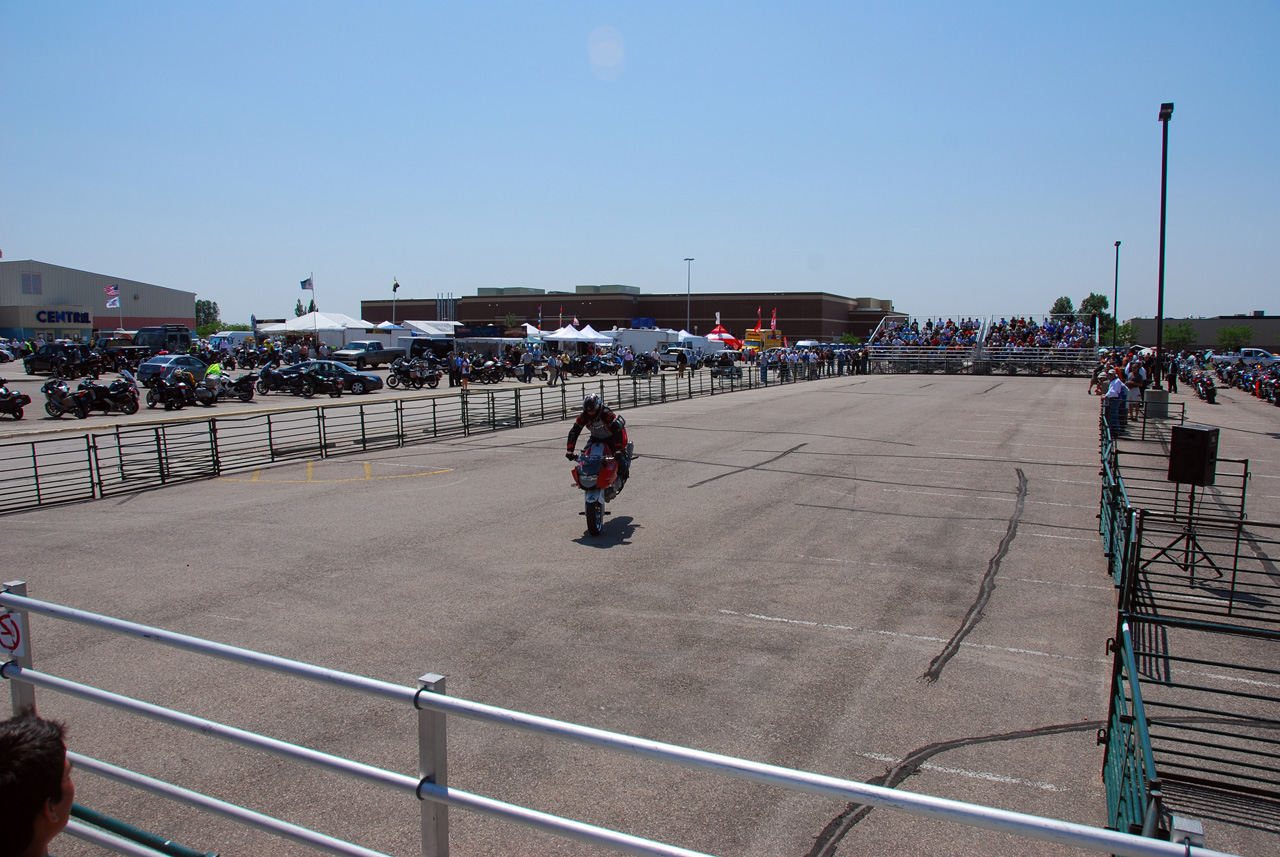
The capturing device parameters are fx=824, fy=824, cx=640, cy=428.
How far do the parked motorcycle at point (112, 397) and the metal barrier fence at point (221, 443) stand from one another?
4934 mm

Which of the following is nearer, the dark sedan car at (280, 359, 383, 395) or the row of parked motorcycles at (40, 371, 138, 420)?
the row of parked motorcycles at (40, 371, 138, 420)

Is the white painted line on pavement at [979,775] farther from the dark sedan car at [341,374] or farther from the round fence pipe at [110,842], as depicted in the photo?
the dark sedan car at [341,374]

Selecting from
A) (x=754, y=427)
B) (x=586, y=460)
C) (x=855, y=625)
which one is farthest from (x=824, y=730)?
(x=754, y=427)

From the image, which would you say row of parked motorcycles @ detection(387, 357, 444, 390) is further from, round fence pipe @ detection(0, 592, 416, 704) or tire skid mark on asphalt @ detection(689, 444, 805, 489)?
round fence pipe @ detection(0, 592, 416, 704)

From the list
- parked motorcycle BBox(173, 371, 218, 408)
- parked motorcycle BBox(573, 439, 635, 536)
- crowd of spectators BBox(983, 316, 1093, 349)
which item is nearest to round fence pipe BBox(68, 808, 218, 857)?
parked motorcycle BBox(573, 439, 635, 536)

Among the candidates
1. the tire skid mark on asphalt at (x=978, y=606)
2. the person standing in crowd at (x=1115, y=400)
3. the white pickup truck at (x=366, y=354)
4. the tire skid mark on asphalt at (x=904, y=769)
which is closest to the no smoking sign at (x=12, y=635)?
the tire skid mark on asphalt at (x=904, y=769)

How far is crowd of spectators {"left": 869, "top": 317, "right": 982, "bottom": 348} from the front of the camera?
2425 inches

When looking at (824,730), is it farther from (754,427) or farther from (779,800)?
(754,427)

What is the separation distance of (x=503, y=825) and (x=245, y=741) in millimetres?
1895

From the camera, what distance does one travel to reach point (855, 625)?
734 centimetres

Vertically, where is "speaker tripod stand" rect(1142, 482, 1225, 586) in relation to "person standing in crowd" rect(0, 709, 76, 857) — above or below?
below

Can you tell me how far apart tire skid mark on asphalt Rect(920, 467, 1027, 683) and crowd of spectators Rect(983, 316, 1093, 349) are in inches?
1974

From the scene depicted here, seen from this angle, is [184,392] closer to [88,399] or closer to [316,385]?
[88,399]

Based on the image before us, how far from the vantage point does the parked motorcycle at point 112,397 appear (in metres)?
25.8
